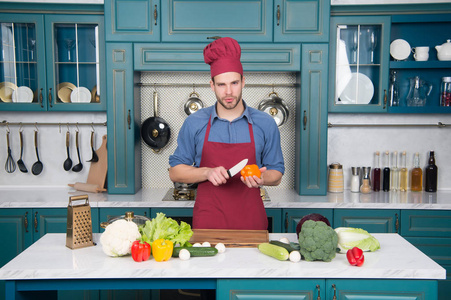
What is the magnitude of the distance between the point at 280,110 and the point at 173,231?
7.94ft

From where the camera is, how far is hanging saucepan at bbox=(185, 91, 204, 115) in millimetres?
4289

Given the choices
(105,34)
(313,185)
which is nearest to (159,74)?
(105,34)

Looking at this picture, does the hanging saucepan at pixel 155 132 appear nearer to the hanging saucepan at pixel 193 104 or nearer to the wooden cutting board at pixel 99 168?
the hanging saucepan at pixel 193 104

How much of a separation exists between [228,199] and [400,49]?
7.99ft

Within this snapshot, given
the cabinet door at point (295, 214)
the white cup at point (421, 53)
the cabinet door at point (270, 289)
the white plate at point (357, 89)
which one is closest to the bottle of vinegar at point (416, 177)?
the white plate at point (357, 89)

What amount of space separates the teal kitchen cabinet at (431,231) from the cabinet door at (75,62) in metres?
2.82

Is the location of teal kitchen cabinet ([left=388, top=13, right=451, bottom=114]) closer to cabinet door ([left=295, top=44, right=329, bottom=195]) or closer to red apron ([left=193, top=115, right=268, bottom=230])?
cabinet door ([left=295, top=44, right=329, bottom=195])

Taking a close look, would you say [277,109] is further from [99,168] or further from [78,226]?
[78,226]

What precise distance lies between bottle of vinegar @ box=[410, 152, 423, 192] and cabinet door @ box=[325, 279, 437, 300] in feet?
8.04

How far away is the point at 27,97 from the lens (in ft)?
13.2

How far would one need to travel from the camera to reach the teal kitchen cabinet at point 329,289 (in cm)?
189

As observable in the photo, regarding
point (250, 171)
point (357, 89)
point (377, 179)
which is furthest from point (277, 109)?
point (250, 171)

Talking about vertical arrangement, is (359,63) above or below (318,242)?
above

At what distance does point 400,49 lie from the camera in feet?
13.4
